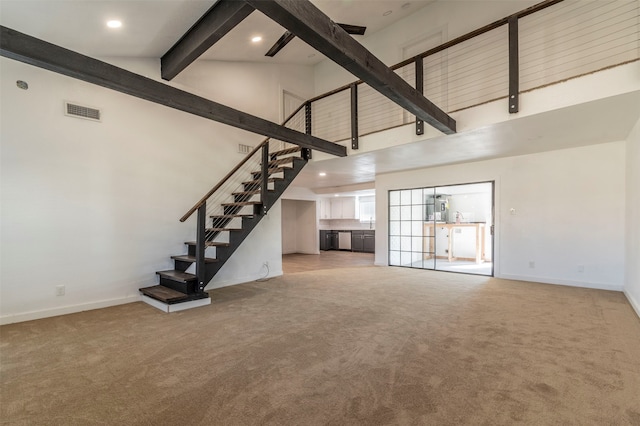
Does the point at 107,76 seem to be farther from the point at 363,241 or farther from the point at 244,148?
the point at 363,241

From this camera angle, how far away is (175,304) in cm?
382

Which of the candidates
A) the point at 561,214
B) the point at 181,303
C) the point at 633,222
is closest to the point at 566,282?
the point at 561,214

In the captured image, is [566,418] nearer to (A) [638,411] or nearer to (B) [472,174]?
(A) [638,411]

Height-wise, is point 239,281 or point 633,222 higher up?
point 633,222

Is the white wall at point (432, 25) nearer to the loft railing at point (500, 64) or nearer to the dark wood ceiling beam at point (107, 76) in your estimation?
the loft railing at point (500, 64)

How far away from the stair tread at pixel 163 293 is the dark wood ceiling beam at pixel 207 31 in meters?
3.17

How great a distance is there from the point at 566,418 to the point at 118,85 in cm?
410

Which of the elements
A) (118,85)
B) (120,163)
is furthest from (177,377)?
(120,163)

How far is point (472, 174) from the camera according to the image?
6242 millimetres

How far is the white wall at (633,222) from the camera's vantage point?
141 inches

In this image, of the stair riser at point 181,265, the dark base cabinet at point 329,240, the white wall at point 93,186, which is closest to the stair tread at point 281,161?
the white wall at point 93,186

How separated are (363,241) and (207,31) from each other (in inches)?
350

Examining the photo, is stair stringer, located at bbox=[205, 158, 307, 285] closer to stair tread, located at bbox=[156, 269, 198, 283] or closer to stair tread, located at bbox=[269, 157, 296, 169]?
stair tread, located at bbox=[269, 157, 296, 169]

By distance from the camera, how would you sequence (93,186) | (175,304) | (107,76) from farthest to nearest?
(93,186) < (175,304) < (107,76)
